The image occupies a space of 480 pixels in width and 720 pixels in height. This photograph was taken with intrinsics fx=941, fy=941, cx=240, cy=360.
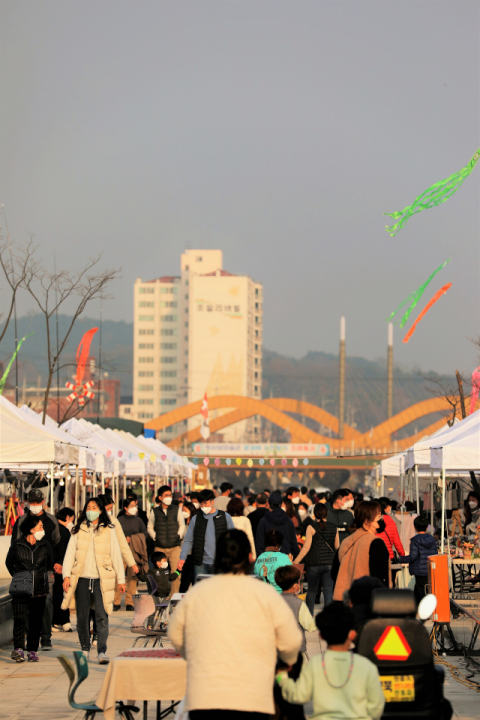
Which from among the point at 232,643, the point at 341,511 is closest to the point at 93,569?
the point at 341,511

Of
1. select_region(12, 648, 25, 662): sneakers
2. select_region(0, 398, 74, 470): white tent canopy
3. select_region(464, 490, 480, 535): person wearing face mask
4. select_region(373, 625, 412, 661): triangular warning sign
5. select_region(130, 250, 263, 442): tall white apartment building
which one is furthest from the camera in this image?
select_region(130, 250, 263, 442): tall white apartment building

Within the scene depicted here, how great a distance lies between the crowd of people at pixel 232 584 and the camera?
396 centimetres

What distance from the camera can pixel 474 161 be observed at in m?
14.0

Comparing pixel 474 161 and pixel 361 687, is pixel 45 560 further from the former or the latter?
pixel 474 161

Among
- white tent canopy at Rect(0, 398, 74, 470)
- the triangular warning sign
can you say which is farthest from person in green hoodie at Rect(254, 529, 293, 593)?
white tent canopy at Rect(0, 398, 74, 470)

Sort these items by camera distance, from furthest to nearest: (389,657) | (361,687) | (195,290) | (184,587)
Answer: (195,290) → (184,587) → (389,657) → (361,687)

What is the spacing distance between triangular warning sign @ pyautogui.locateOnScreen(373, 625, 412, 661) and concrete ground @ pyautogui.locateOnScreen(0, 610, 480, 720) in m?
2.67

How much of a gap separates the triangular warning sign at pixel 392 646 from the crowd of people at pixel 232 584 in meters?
0.34

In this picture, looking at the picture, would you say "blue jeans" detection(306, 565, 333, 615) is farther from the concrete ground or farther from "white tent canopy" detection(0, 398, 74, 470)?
"white tent canopy" detection(0, 398, 74, 470)

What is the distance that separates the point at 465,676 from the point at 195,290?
498 feet

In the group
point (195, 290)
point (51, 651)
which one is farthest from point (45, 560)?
point (195, 290)

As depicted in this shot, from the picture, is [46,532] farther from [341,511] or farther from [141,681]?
[141,681]

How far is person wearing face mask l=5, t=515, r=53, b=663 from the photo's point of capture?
959 centimetres

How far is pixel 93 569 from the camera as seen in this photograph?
9.34m
